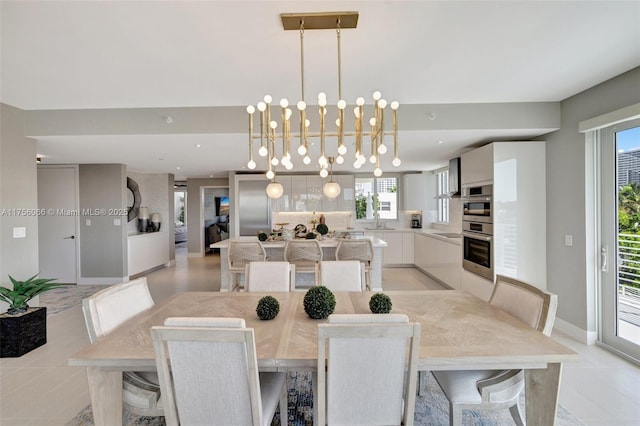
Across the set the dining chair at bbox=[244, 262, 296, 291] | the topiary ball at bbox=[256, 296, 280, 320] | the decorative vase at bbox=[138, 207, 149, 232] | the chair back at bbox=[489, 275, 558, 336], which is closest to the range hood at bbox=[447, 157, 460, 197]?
the chair back at bbox=[489, 275, 558, 336]

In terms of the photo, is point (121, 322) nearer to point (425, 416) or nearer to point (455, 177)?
point (425, 416)

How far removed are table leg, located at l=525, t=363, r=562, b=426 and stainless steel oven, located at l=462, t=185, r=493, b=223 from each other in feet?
8.05

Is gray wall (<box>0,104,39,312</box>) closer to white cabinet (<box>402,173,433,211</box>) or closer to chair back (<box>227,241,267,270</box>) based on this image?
chair back (<box>227,241,267,270</box>)

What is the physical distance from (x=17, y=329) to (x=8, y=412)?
112cm

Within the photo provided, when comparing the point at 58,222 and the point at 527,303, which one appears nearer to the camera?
the point at 527,303

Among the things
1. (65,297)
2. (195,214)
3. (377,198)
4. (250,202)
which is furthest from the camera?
(195,214)

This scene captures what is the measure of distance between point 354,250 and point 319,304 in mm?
1903

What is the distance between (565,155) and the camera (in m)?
3.27

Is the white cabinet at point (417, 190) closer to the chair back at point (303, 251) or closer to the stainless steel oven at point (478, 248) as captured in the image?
the stainless steel oven at point (478, 248)

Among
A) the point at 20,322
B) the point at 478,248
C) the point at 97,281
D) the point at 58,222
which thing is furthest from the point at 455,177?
the point at 58,222

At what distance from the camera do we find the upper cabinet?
6.67m

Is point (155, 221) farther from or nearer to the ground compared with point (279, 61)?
nearer to the ground

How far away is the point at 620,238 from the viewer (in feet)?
9.13

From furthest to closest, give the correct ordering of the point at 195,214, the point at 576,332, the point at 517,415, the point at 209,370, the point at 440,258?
1. the point at 195,214
2. the point at 440,258
3. the point at 576,332
4. the point at 517,415
5. the point at 209,370
